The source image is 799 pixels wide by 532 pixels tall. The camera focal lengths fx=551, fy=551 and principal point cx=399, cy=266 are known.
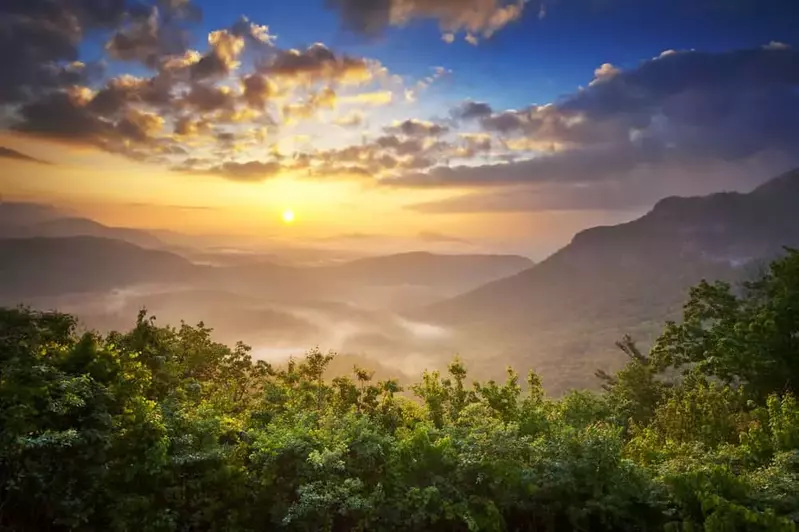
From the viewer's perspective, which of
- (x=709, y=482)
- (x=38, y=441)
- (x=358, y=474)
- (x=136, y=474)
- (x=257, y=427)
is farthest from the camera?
(x=257, y=427)

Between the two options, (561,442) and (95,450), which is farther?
(561,442)

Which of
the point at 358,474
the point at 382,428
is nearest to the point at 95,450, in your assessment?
the point at 358,474

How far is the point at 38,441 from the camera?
8.30 meters

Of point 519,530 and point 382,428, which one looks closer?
point 519,530

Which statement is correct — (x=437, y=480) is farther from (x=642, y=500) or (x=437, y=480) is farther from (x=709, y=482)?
(x=709, y=482)

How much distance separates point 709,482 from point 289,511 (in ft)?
22.7

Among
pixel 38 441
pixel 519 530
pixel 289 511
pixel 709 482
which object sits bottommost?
pixel 519 530

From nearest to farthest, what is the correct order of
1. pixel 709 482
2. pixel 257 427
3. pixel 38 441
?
pixel 38 441, pixel 709 482, pixel 257 427

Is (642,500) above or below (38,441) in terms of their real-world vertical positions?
below

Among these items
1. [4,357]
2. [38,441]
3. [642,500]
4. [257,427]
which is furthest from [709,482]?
[4,357]

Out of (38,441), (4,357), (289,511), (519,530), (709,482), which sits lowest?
(519,530)

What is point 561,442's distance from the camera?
34.9 feet

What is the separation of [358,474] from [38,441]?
17.2 ft

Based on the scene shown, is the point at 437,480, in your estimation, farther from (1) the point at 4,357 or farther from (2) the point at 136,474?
(1) the point at 4,357
